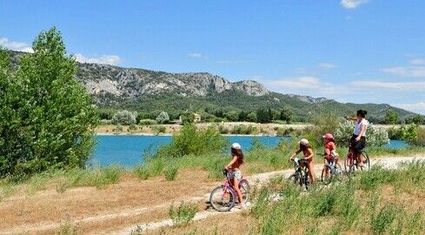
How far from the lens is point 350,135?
153ft

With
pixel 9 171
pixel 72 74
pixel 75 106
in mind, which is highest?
pixel 72 74

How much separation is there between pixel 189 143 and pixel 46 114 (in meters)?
13.0

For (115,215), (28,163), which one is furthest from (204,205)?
(28,163)

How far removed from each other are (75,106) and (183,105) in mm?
170943

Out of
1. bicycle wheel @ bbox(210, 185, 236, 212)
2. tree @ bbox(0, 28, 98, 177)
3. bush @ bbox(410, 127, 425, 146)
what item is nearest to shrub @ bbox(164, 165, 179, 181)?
bicycle wheel @ bbox(210, 185, 236, 212)

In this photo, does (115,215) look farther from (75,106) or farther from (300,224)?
(75,106)

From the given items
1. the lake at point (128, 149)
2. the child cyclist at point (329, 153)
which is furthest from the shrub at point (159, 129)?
the child cyclist at point (329, 153)

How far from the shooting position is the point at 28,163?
25.5 meters

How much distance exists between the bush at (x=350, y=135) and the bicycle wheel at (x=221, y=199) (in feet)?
115

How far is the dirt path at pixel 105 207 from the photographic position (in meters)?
12.1

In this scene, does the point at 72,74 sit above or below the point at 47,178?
above

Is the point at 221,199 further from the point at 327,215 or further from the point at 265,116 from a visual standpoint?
the point at 265,116

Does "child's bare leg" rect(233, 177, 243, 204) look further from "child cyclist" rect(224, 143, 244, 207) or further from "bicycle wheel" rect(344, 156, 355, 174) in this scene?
"bicycle wheel" rect(344, 156, 355, 174)

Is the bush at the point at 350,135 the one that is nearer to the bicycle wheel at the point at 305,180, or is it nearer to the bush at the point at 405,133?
the bush at the point at 405,133
